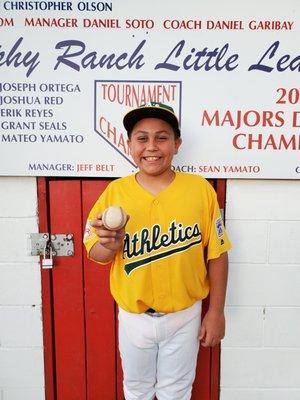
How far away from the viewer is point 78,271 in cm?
184

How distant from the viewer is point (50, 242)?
181 cm

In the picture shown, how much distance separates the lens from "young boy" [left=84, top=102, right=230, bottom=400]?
1.44 m

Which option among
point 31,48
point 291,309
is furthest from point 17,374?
point 31,48

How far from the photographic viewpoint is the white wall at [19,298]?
1797 millimetres

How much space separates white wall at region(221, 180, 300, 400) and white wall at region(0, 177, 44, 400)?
3.41ft

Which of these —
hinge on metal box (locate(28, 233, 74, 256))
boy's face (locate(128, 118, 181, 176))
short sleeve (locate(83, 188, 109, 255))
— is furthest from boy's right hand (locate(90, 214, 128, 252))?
hinge on metal box (locate(28, 233, 74, 256))

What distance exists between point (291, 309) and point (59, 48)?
1791 millimetres

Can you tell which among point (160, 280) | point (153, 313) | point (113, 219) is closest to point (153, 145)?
point (113, 219)

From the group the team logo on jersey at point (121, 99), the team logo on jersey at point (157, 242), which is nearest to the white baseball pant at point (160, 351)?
the team logo on jersey at point (157, 242)

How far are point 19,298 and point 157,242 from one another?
0.92m

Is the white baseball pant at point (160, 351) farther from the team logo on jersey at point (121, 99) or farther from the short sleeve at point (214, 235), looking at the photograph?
the team logo on jersey at point (121, 99)

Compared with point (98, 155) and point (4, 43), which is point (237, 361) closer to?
point (98, 155)

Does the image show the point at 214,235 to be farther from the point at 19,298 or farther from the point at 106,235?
the point at 19,298

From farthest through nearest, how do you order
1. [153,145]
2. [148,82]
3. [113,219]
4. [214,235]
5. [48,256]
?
1. [48,256]
2. [148,82]
3. [214,235]
4. [153,145]
5. [113,219]
